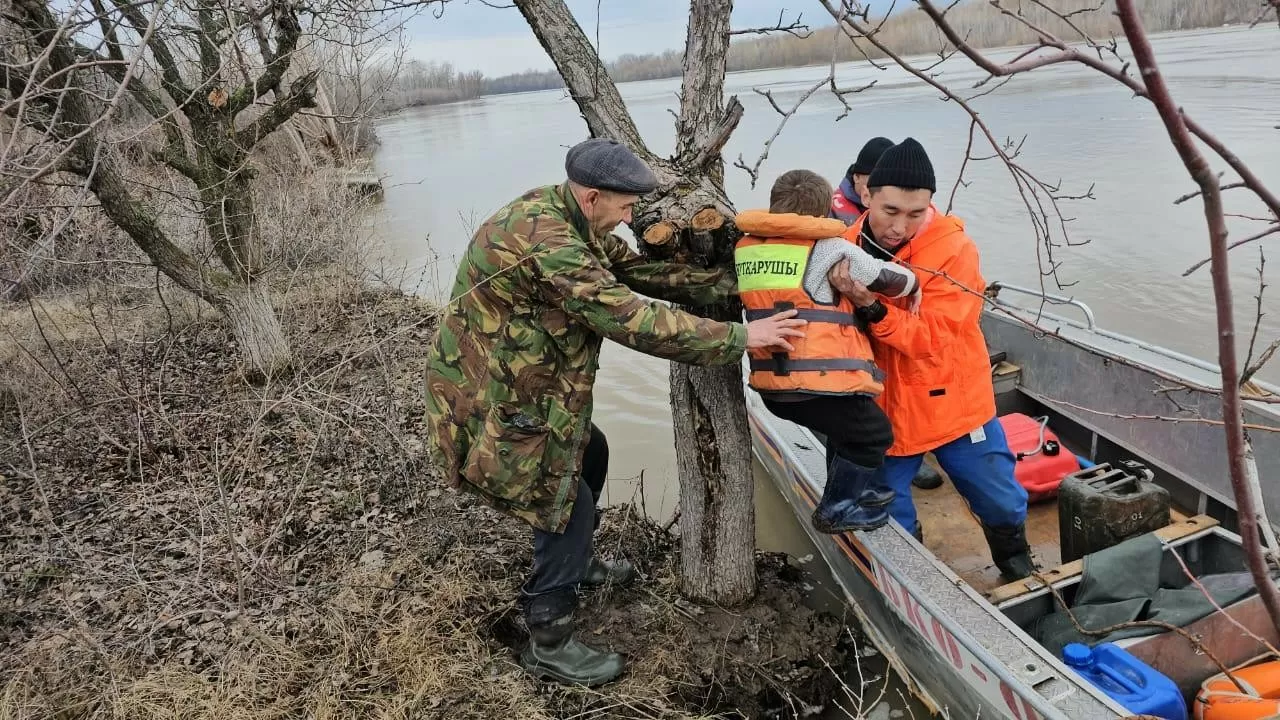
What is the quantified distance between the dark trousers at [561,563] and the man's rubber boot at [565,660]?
0.19 ft

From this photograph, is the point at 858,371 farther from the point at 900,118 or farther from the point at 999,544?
the point at 900,118

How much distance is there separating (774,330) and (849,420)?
0.48 metres

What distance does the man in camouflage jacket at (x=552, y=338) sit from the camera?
8.36 ft

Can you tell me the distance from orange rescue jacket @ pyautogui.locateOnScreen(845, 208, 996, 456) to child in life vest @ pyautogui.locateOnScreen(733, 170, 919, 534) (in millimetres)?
157

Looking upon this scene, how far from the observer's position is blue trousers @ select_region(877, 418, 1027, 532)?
3.10 meters

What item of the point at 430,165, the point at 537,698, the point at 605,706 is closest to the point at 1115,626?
the point at 605,706

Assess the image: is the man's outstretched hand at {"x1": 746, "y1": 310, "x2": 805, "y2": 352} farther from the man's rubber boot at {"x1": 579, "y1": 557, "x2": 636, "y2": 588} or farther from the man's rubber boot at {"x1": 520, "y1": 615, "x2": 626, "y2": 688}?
the man's rubber boot at {"x1": 579, "y1": 557, "x2": 636, "y2": 588}

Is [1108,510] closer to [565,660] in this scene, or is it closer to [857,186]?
[857,186]

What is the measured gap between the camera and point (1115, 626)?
8.73 feet

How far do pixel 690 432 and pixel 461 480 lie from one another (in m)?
0.95

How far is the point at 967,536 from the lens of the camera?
4.11 metres

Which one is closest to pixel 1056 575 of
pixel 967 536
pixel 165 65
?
pixel 967 536

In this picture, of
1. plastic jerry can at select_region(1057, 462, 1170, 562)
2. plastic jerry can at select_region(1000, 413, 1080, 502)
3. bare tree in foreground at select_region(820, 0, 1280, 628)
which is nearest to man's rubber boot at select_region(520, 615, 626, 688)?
plastic jerry can at select_region(1057, 462, 1170, 562)

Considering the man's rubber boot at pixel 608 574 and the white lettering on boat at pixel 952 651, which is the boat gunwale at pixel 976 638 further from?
the man's rubber boot at pixel 608 574
